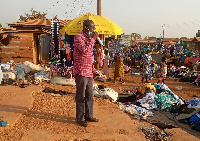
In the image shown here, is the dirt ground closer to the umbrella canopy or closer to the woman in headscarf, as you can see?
the umbrella canopy

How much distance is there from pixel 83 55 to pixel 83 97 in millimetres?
818

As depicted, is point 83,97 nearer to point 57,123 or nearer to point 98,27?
point 57,123

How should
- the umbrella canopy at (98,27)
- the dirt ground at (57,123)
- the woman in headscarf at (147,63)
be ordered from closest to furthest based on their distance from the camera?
the dirt ground at (57,123), the umbrella canopy at (98,27), the woman in headscarf at (147,63)

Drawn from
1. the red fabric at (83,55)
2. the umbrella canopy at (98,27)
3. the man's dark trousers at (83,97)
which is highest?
the umbrella canopy at (98,27)

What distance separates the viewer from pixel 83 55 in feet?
12.3

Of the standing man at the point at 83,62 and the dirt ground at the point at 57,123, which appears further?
the standing man at the point at 83,62

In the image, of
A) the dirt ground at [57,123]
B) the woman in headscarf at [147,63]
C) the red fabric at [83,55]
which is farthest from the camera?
the woman in headscarf at [147,63]

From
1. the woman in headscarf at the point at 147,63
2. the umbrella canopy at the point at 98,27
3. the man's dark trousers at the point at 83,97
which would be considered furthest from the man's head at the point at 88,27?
the woman in headscarf at the point at 147,63

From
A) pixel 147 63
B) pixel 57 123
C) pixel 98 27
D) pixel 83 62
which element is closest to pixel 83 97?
pixel 83 62

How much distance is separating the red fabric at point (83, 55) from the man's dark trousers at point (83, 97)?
12 cm

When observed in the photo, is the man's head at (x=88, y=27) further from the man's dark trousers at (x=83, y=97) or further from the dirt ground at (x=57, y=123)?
the dirt ground at (x=57, y=123)

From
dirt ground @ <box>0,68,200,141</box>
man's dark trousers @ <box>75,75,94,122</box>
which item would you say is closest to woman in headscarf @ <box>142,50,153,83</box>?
dirt ground @ <box>0,68,200,141</box>

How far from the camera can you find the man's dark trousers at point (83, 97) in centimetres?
378

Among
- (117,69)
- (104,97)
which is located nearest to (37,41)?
(117,69)
